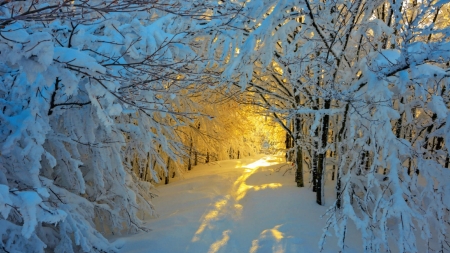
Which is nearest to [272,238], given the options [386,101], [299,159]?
[386,101]

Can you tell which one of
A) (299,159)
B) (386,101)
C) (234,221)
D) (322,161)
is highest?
(386,101)

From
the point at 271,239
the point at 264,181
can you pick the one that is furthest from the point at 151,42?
the point at 264,181

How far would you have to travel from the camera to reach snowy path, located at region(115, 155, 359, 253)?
4.96m

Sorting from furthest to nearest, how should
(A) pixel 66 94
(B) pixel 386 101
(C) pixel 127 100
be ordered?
(B) pixel 386 101 < (C) pixel 127 100 < (A) pixel 66 94

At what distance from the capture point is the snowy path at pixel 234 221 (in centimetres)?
496

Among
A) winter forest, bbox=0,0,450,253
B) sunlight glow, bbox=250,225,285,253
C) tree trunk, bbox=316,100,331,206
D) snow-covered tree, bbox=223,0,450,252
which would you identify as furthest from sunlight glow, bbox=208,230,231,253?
tree trunk, bbox=316,100,331,206

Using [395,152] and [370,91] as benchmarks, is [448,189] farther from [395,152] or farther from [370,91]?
[370,91]

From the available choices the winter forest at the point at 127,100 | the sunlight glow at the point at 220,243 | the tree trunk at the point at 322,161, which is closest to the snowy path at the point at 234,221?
the sunlight glow at the point at 220,243

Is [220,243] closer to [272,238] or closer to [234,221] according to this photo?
[272,238]

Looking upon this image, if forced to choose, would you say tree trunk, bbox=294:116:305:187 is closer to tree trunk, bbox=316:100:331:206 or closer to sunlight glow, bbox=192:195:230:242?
tree trunk, bbox=316:100:331:206

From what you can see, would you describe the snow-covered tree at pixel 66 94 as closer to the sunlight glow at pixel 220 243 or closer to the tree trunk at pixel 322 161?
the sunlight glow at pixel 220 243

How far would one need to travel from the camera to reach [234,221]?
6.36m

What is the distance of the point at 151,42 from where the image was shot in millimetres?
3518

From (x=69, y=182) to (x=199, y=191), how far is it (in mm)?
4842
